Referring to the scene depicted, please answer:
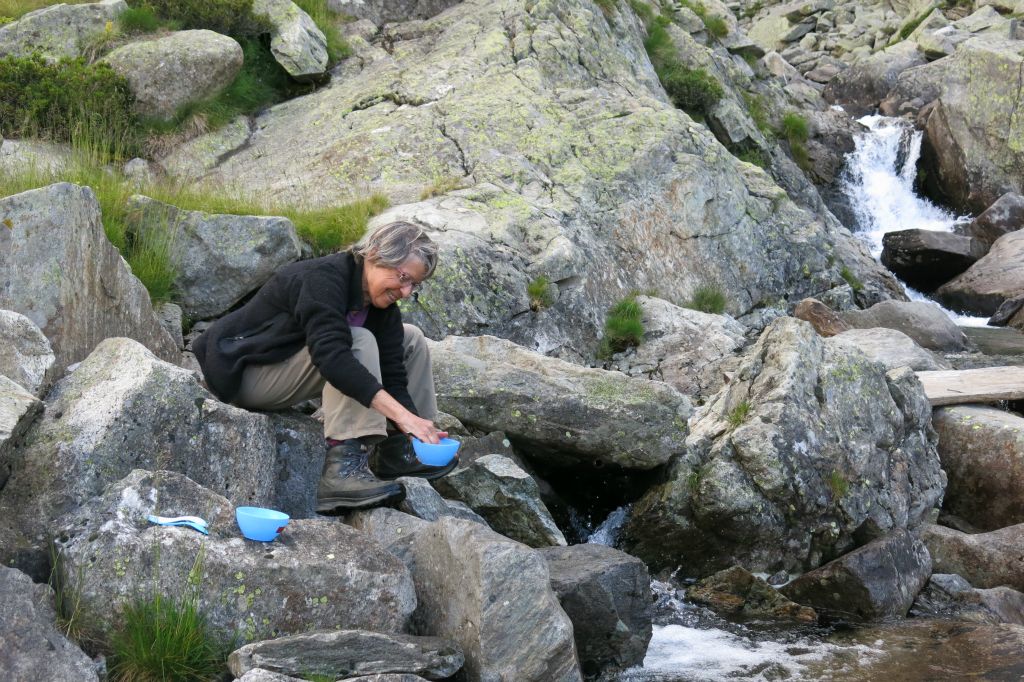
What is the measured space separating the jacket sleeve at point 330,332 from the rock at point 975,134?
2364cm

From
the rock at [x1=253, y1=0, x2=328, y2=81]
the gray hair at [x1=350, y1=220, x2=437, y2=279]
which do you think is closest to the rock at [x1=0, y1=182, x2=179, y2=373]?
the gray hair at [x1=350, y1=220, x2=437, y2=279]

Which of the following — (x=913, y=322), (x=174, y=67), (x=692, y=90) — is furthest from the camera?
(x=692, y=90)

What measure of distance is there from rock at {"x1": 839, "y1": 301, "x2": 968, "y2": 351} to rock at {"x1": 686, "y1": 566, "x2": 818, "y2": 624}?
8167 millimetres

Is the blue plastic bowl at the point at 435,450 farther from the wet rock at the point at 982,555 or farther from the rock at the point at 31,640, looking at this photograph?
the wet rock at the point at 982,555

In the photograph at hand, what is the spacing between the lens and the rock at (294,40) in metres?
16.4

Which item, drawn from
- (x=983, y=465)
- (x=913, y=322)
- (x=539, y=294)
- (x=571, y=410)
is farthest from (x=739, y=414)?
(x=913, y=322)

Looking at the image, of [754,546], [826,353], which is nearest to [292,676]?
[754,546]

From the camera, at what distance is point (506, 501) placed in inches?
317

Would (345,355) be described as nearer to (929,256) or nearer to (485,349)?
(485,349)

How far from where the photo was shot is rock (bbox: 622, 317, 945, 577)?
875cm

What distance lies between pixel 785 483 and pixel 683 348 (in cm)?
431

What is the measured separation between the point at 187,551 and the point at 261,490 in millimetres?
1285

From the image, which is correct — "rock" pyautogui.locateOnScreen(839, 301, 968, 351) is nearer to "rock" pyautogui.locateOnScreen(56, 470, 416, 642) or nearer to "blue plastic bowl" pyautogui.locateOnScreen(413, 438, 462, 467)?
"blue plastic bowl" pyautogui.locateOnScreen(413, 438, 462, 467)

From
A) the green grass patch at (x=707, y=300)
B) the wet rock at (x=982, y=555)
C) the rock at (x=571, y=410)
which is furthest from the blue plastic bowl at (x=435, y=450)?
the green grass patch at (x=707, y=300)
